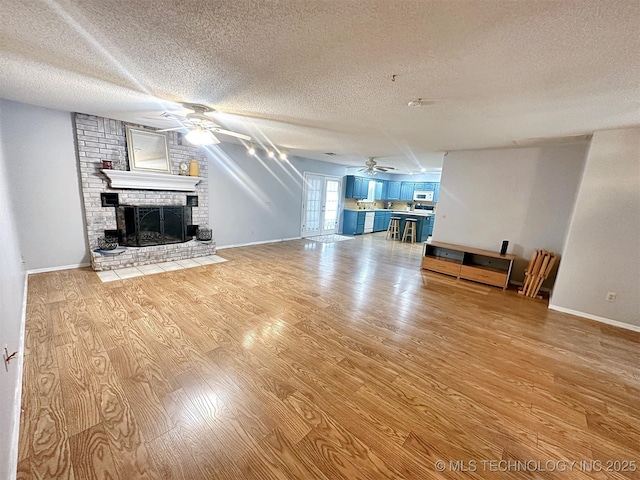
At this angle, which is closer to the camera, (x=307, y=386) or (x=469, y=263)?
(x=307, y=386)

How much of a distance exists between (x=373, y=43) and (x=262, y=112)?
6.31 feet

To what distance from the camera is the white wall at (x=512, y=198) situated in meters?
4.01

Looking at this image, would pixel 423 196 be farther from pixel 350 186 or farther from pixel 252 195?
pixel 252 195

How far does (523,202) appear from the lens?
4.34m

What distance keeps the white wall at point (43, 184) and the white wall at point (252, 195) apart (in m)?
2.16

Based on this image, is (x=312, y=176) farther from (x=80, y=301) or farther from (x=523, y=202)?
(x=80, y=301)

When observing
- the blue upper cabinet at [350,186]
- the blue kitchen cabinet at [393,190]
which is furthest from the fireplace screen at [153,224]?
the blue kitchen cabinet at [393,190]

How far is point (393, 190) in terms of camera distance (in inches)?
406

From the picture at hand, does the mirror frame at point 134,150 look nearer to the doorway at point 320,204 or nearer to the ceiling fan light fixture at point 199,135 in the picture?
the ceiling fan light fixture at point 199,135

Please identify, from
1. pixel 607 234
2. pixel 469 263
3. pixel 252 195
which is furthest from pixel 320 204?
pixel 607 234

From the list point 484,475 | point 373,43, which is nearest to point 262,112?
point 373,43

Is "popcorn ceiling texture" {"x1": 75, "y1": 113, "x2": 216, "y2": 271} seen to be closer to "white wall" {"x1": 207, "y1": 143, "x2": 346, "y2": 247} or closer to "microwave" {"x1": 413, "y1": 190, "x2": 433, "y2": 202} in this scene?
"white wall" {"x1": 207, "y1": 143, "x2": 346, "y2": 247}

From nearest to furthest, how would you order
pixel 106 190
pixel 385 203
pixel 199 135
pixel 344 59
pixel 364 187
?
pixel 344 59 < pixel 199 135 < pixel 106 190 < pixel 364 187 < pixel 385 203

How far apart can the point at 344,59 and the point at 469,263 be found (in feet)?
14.5
